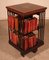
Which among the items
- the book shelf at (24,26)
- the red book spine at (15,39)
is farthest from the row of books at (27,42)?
the red book spine at (15,39)

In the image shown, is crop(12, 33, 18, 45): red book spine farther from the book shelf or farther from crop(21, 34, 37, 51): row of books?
crop(21, 34, 37, 51): row of books

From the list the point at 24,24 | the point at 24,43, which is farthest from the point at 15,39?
the point at 24,24

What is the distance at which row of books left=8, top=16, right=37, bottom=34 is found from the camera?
1.82m

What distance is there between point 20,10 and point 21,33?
292 mm

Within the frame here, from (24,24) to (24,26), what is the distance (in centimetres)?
3

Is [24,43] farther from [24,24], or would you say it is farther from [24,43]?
[24,24]

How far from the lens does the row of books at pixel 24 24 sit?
182cm

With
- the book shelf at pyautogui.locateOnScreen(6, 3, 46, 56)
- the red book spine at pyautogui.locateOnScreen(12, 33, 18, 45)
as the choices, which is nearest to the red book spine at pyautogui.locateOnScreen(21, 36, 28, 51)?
the book shelf at pyautogui.locateOnScreen(6, 3, 46, 56)

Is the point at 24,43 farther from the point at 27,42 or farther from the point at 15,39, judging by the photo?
the point at 15,39

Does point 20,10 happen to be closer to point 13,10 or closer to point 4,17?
point 13,10

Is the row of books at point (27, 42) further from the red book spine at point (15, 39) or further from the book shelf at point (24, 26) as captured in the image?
the red book spine at point (15, 39)

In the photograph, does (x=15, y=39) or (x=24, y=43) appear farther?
(x=15, y=39)

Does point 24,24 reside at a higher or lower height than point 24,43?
higher

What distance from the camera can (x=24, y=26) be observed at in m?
1.82
